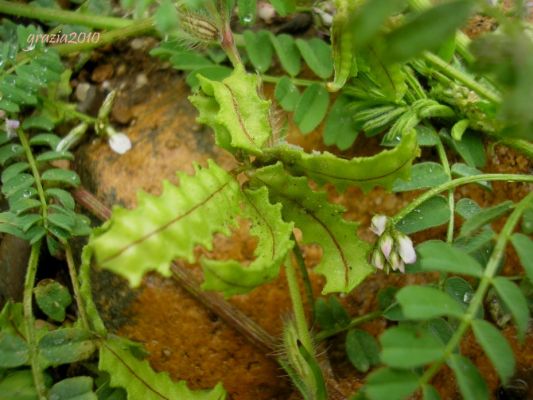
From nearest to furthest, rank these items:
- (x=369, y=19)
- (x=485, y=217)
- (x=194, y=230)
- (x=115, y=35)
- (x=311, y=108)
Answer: (x=369, y=19)
(x=194, y=230)
(x=485, y=217)
(x=311, y=108)
(x=115, y=35)

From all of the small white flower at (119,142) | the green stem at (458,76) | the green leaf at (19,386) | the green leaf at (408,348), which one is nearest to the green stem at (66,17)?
the small white flower at (119,142)

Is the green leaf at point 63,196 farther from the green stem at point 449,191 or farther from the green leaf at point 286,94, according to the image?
the green stem at point 449,191

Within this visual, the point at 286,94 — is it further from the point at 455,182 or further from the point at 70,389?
the point at 70,389

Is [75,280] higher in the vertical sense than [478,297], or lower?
lower

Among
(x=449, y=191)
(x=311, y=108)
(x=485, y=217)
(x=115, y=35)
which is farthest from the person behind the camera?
(x=115, y=35)

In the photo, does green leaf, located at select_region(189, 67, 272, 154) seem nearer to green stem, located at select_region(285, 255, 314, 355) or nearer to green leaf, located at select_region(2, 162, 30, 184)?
green stem, located at select_region(285, 255, 314, 355)

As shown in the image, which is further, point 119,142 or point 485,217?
point 119,142

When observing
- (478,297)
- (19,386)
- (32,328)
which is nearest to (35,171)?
(32,328)
